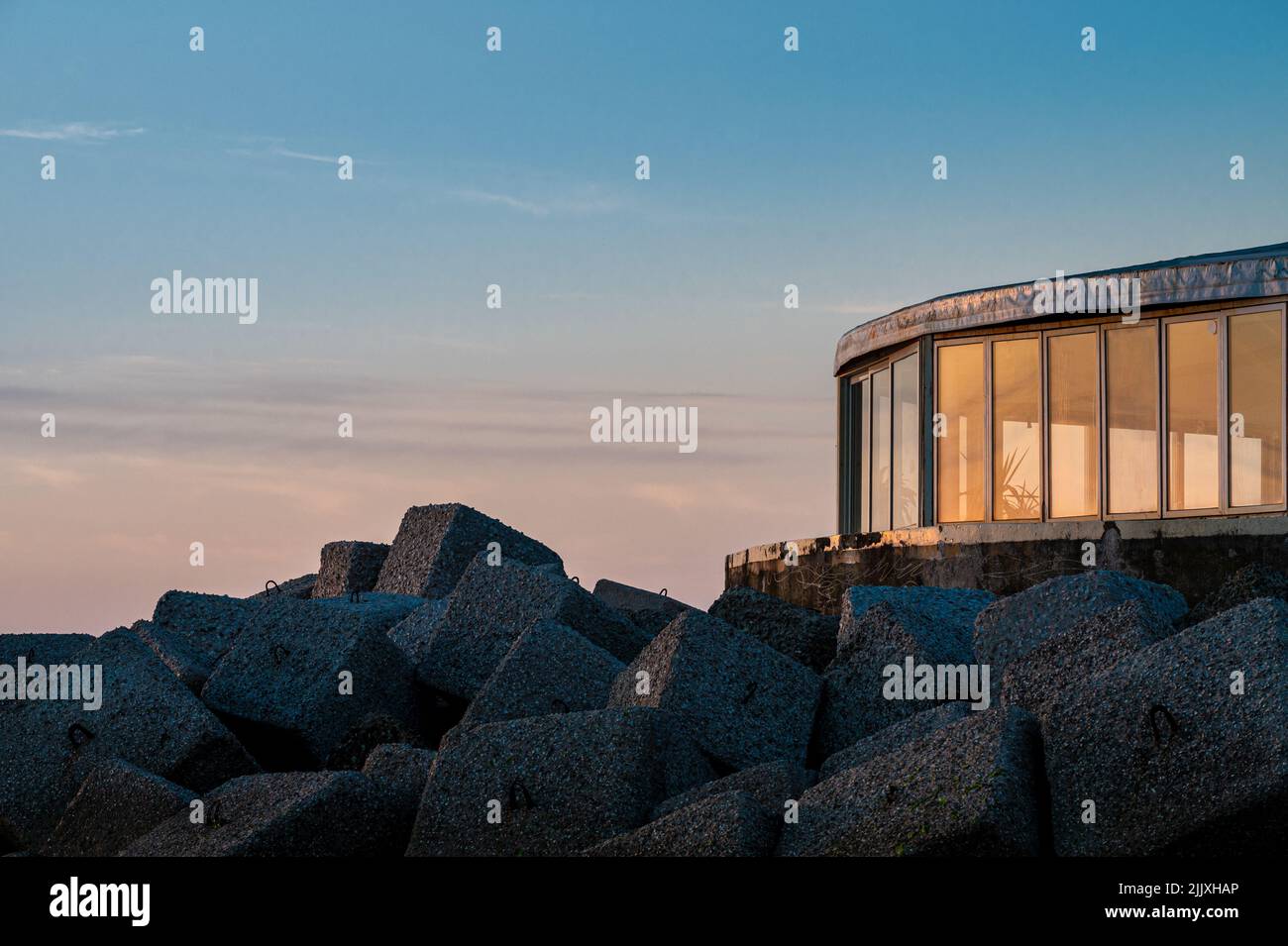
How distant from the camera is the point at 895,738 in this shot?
6.44m

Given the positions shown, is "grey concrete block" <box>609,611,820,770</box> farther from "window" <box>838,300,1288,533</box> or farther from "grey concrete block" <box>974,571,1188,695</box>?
"window" <box>838,300,1288,533</box>

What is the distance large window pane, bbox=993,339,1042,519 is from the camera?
47.8ft

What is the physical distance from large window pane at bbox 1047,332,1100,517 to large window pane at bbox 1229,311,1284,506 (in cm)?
122

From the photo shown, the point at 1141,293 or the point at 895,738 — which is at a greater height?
the point at 1141,293

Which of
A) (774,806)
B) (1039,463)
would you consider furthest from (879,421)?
(774,806)

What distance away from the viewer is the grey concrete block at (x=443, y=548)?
1130 cm

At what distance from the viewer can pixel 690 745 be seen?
6828 millimetres

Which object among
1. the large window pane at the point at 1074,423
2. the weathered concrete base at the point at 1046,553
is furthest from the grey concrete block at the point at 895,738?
the large window pane at the point at 1074,423

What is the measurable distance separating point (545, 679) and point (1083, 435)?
803cm

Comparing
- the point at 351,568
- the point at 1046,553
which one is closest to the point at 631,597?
the point at 351,568

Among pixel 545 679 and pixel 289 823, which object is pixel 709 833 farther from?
pixel 545 679

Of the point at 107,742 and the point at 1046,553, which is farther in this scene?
the point at 1046,553

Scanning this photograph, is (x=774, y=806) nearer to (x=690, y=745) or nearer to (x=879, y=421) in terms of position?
(x=690, y=745)

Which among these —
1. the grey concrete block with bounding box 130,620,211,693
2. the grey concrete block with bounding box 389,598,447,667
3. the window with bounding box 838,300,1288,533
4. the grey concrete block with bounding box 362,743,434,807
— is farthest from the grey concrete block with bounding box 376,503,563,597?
the window with bounding box 838,300,1288,533
